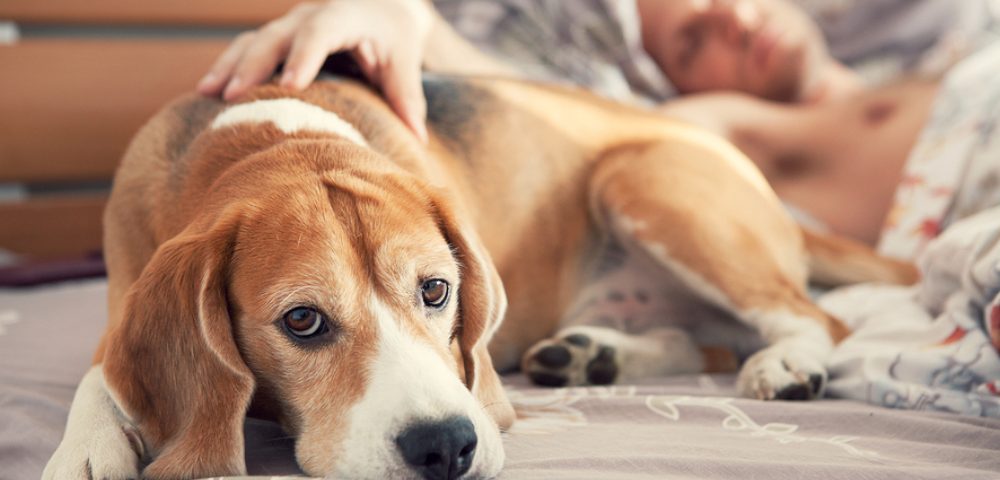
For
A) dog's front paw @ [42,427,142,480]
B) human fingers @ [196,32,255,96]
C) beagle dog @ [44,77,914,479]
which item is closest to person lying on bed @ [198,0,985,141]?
beagle dog @ [44,77,914,479]

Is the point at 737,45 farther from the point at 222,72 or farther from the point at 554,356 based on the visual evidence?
the point at 222,72

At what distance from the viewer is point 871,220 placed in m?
3.18

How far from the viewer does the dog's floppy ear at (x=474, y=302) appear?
1589 mm

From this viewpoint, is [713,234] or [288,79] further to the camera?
[713,234]

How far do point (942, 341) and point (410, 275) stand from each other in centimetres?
112

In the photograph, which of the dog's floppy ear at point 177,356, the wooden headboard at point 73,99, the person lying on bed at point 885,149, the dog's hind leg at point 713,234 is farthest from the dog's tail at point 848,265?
the wooden headboard at point 73,99

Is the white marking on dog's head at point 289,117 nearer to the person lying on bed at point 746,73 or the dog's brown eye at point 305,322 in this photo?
the dog's brown eye at point 305,322

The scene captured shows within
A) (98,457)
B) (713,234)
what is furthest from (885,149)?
(98,457)

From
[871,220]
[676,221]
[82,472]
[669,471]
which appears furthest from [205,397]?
[871,220]

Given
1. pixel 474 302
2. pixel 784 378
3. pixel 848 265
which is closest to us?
pixel 474 302

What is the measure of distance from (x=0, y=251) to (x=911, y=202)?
3.52m

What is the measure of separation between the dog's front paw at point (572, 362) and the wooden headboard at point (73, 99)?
269 cm

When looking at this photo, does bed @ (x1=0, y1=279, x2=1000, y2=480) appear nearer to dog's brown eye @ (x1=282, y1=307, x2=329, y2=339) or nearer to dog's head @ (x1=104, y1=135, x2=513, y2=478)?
dog's head @ (x1=104, y1=135, x2=513, y2=478)

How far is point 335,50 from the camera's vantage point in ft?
6.70
